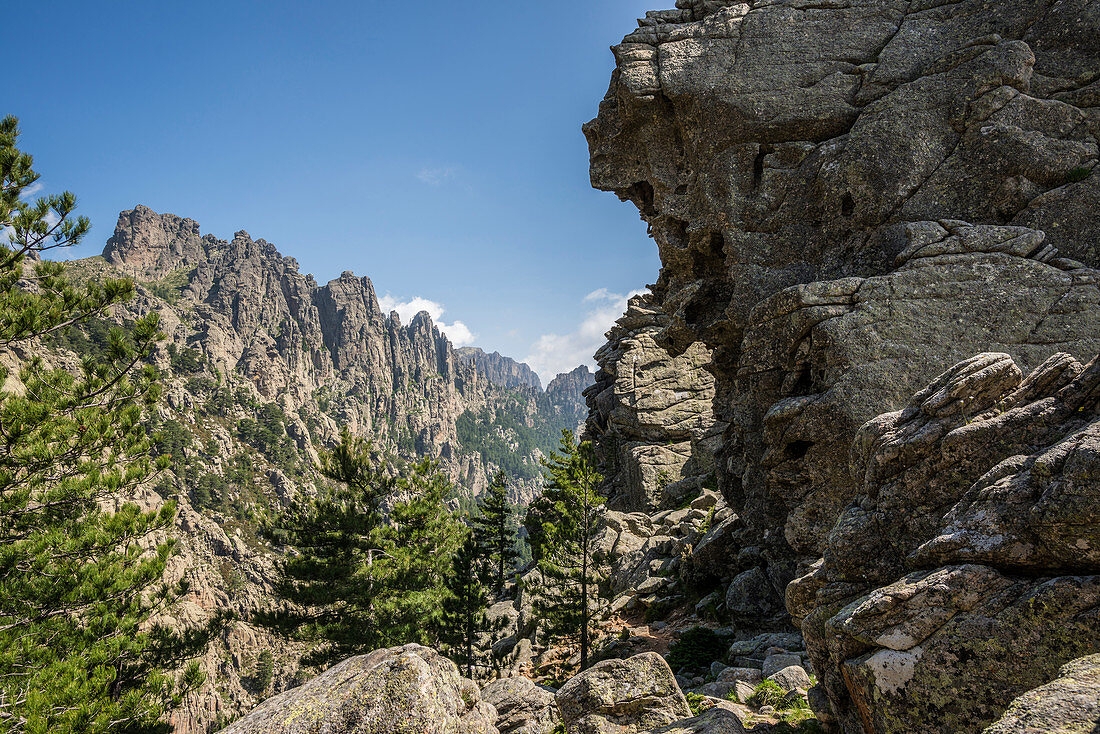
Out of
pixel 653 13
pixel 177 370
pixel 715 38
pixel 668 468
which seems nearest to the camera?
pixel 715 38

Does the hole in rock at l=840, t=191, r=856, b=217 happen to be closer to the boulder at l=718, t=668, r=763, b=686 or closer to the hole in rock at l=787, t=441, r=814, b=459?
the hole in rock at l=787, t=441, r=814, b=459

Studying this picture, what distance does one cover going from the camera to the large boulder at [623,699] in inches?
347

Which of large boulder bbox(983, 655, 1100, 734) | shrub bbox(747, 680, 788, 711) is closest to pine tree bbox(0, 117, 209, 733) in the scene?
shrub bbox(747, 680, 788, 711)

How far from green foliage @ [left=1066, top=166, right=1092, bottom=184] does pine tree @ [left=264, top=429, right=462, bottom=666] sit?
26.7m

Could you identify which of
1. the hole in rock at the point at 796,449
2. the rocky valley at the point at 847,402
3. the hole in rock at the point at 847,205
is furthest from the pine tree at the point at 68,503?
the hole in rock at the point at 847,205

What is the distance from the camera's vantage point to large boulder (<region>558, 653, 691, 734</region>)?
8.80 meters

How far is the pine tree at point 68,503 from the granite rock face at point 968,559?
44.7 ft

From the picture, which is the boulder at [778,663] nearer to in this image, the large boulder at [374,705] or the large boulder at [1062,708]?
the large boulder at [374,705]

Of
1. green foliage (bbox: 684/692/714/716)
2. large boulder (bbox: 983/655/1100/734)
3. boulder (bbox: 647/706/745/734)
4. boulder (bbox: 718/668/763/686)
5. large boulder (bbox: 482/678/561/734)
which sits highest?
large boulder (bbox: 983/655/1100/734)

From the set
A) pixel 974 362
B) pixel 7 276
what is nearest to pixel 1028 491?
pixel 974 362

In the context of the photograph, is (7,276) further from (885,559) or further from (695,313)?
(695,313)

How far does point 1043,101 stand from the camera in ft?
50.2

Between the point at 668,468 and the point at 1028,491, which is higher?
the point at 668,468

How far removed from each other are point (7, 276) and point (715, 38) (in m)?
24.5
